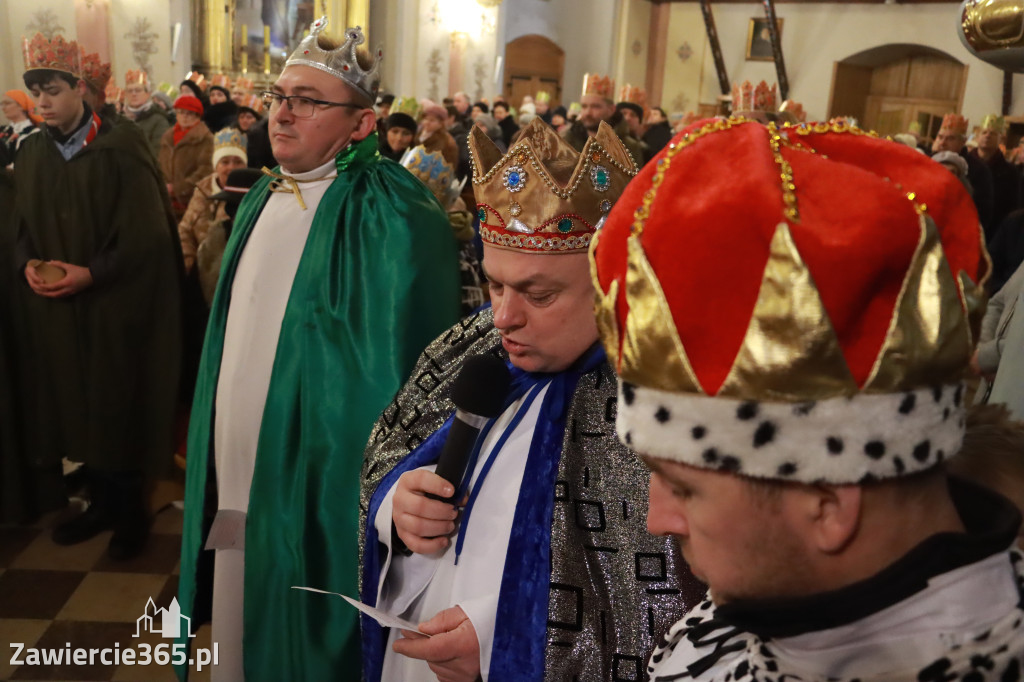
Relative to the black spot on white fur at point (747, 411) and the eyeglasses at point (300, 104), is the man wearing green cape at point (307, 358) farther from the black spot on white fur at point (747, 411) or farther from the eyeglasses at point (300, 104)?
the black spot on white fur at point (747, 411)

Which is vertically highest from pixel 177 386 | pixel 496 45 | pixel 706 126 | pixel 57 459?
pixel 496 45

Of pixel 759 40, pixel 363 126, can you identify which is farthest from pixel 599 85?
pixel 759 40

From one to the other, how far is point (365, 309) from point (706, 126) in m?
1.72

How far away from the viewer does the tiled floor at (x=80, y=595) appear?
9.68ft

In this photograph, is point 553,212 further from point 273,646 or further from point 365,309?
point 273,646

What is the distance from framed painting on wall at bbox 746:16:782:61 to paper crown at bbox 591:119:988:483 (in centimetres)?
1752

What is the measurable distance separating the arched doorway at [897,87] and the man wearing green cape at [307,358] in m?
15.1

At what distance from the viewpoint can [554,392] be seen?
57.5 inches

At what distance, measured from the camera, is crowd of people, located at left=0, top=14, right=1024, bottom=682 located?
0.70 metres

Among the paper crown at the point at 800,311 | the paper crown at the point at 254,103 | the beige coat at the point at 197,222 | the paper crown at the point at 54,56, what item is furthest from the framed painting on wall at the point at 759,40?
the paper crown at the point at 800,311

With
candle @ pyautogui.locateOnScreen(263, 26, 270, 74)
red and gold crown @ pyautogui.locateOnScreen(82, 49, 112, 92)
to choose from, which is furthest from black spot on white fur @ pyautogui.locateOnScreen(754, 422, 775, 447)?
candle @ pyautogui.locateOnScreen(263, 26, 270, 74)

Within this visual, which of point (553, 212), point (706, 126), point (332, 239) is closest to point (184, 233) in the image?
point (332, 239)

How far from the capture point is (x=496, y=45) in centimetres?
1636

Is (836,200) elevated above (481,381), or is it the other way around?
(836,200)
